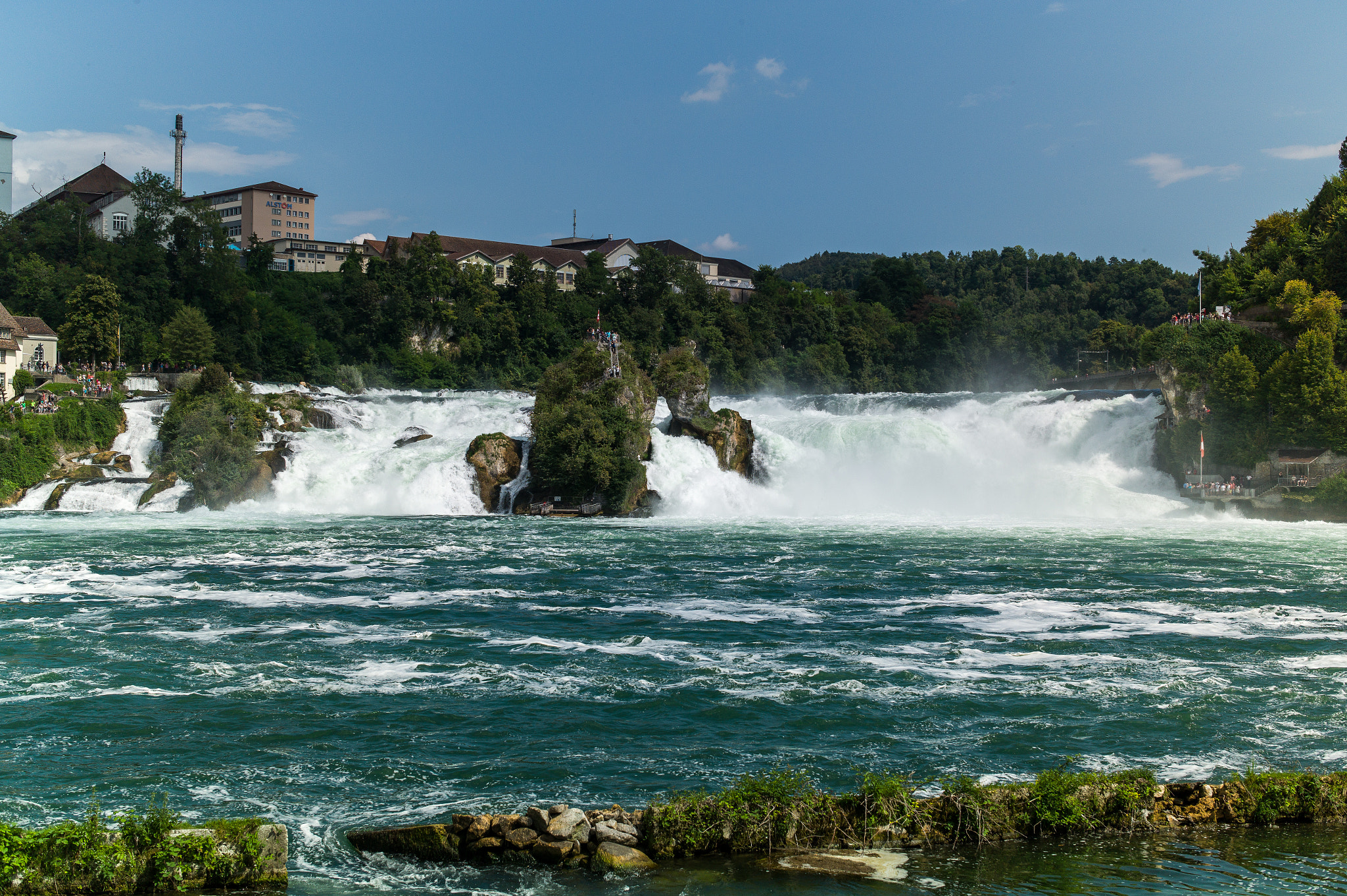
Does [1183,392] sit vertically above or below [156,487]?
above

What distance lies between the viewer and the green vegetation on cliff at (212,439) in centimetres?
4131

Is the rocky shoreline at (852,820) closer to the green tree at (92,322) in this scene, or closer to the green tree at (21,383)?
the green tree at (21,383)

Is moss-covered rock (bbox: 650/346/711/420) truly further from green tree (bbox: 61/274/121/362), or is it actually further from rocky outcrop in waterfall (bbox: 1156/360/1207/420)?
green tree (bbox: 61/274/121/362)

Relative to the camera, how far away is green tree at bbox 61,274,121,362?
200ft

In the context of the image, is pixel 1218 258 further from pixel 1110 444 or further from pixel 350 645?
pixel 350 645

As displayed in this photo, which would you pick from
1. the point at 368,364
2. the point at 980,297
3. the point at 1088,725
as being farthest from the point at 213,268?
the point at 980,297

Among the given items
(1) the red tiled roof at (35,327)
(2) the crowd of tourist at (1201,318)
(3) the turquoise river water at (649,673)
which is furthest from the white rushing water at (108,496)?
(2) the crowd of tourist at (1201,318)

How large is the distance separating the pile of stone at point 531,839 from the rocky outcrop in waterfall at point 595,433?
3154cm

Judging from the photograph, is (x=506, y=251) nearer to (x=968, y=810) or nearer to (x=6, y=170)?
(x=6, y=170)

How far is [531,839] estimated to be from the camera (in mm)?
9117

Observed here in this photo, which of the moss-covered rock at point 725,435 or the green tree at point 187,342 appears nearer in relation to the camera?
the moss-covered rock at point 725,435

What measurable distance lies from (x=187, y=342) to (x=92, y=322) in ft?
16.8

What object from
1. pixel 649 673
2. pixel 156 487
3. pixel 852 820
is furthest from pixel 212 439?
pixel 852 820

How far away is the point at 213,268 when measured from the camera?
72812 mm
